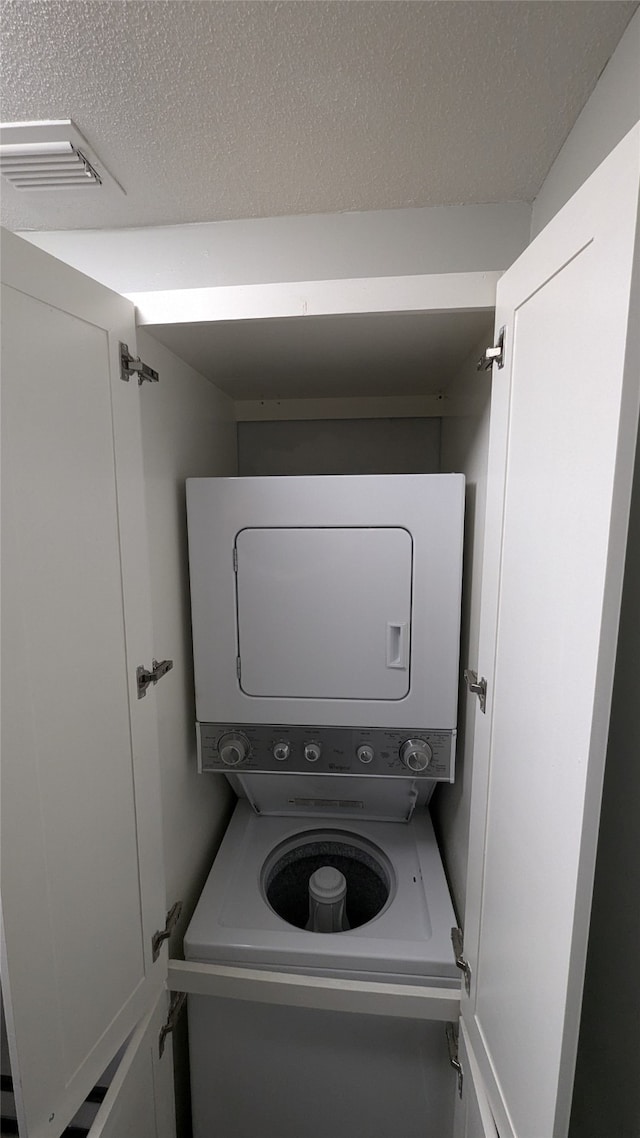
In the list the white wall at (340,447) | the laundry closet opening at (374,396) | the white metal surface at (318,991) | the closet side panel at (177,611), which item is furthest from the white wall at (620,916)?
the white wall at (340,447)

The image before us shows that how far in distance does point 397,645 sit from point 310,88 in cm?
145

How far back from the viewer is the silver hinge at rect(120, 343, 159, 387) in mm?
1182

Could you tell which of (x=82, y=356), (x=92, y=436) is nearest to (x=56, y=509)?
(x=92, y=436)

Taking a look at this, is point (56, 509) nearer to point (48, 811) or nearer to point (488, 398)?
point (48, 811)

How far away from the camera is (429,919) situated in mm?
1522

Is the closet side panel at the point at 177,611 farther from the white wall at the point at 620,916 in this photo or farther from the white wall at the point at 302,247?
the white wall at the point at 620,916

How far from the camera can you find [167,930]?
1418 mm

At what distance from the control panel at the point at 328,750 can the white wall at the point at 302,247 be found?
1567 mm

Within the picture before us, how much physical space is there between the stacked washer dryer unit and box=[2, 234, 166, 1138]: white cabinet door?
0.32 m

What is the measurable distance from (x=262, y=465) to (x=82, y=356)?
4.52ft

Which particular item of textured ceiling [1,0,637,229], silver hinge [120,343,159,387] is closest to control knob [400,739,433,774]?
silver hinge [120,343,159,387]

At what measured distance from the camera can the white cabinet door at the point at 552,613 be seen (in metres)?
0.67

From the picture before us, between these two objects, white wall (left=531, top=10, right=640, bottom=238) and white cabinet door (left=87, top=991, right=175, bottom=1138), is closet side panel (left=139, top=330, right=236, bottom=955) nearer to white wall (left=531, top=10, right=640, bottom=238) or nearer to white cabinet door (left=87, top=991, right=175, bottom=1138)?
white cabinet door (left=87, top=991, right=175, bottom=1138)

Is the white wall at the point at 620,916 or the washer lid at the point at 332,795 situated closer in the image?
the white wall at the point at 620,916
